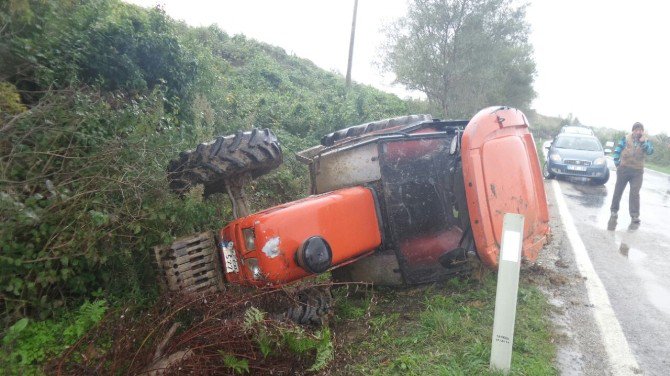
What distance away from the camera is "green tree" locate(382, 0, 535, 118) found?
1652cm

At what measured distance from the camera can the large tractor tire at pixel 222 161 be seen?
330 centimetres

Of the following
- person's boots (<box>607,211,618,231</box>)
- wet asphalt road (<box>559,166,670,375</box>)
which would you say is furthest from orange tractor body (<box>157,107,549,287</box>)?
person's boots (<box>607,211,618,231</box>)

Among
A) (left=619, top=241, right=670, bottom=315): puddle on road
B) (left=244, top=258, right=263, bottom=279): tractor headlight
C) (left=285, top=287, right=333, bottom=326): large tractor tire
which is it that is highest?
(left=244, top=258, right=263, bottom=279): tractor headlight

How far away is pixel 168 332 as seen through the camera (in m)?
2.68

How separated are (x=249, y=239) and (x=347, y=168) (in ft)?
4.43

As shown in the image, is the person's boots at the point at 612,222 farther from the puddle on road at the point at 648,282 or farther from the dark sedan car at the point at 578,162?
the dark sedan car at the point at 578,162

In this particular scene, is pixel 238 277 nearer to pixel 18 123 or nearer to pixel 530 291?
pixel 18 123

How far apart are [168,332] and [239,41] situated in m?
17.8

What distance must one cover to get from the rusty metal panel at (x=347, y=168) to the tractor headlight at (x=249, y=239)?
124cm

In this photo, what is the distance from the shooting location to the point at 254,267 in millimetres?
3031

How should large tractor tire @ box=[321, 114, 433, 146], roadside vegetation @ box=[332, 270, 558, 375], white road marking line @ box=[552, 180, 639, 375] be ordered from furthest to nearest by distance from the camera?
large tractor tire @ box=[321, 114, 433, 146] → white road marking line @ box=[552, 180, 639, 375] → roadside vegetation @ box=[332, 270, 558, 375]

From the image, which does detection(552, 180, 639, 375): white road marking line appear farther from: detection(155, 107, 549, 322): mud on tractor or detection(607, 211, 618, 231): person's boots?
detection(607, 211, 618, 231): person's boots

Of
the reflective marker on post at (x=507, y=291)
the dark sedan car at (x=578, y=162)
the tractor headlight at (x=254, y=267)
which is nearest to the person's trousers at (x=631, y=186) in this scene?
the dark sedan car at (x=578, y=162)

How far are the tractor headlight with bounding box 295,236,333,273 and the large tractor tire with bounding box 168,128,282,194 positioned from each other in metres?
0.80
